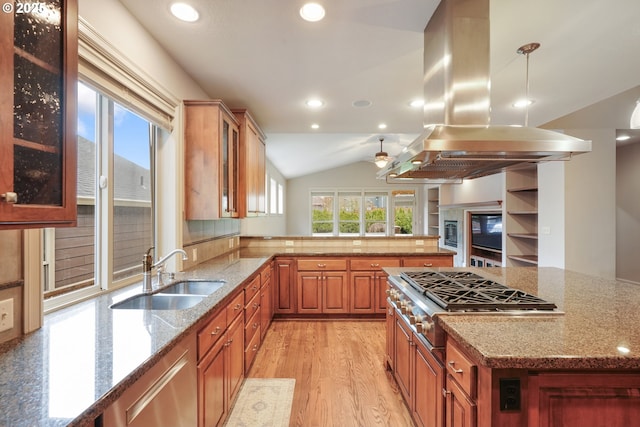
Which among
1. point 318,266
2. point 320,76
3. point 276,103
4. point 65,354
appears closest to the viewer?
point 65,354

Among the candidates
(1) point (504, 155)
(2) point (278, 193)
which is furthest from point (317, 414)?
(2) point (278, 193)

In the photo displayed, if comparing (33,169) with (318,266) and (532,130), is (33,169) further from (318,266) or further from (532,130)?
(318,266)

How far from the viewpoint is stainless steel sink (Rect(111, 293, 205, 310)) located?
5.96 feet

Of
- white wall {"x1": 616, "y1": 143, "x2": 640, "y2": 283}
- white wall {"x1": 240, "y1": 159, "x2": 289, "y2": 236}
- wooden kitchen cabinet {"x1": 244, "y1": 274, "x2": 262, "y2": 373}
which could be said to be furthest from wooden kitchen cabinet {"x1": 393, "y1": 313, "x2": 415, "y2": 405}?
white wall {"x1": 616, "y1": 143, "x2": 640, "y2": 283}

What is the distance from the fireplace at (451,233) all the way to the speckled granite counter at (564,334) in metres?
5.32

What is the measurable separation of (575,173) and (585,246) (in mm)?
971

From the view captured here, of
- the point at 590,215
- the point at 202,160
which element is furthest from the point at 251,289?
the point at 590,215

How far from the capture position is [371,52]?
2.25m

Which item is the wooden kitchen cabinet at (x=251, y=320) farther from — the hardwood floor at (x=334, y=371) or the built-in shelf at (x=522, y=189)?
the built-in shelf at (x=522, y=189)

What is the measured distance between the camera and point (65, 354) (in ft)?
3.44

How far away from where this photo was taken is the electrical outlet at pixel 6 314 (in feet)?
3.68

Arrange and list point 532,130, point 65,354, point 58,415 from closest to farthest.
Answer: point 58,415, point 65,354, point 532,130

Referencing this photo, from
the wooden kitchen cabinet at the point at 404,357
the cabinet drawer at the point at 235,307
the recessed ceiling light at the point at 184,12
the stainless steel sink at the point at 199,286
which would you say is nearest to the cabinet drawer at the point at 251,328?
the cabinet drawer at the point at 235,307

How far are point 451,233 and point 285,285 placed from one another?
16.4 feet
